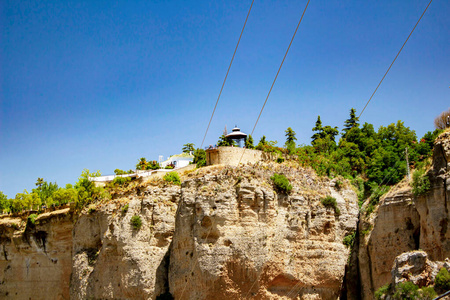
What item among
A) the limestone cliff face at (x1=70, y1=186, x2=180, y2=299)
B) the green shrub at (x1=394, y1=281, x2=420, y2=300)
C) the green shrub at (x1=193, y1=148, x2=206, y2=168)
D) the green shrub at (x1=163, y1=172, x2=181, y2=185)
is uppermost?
the green shrub at (x1=193, y1=148, x2=206, y2=168)

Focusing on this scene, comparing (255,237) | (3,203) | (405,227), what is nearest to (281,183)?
(255,237)

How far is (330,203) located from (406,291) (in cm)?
1168

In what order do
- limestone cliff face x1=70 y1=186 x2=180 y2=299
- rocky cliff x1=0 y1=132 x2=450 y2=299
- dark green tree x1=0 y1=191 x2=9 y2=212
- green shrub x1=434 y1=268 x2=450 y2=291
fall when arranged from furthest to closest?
dark green tree x1=0 y1=191 x2=9 y2=212 → limestone cliff face x1=70 y1=186 x2=180 y2=299 → rocky cliff x1=0 y1=132 x2=450 y2=299 → green shrub x1=434 y1=268 x2=450 y2=291

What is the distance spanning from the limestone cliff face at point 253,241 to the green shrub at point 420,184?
253 inches

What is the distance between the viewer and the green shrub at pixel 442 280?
82.2 ft

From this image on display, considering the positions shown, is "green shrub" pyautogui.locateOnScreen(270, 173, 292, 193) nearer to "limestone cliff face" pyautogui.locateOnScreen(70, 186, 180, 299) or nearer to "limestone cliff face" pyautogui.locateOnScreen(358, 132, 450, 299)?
"limestone cliff face" pyautogui.locateOnScreen(358, 132, 450, 299)

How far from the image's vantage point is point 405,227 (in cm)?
3406

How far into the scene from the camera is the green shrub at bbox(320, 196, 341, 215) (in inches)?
1465

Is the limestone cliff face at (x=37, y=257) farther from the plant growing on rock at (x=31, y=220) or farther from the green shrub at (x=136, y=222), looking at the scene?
the green shrub at (x=136, y=222)

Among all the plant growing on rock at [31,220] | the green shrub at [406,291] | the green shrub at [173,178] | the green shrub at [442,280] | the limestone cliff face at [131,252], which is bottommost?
the green shrub at [406,291]

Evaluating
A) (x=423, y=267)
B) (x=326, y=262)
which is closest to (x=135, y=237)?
(x=326, y=262)

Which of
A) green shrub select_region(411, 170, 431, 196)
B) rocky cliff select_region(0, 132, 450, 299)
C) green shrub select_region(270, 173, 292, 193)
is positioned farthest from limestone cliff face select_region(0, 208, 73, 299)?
green shrub select_region(411, 170, 431, 196)

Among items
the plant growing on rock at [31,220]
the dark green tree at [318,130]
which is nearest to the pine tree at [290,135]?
the dark green tree at [318,130]

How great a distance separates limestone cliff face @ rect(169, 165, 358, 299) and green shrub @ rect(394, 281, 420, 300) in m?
9.10
